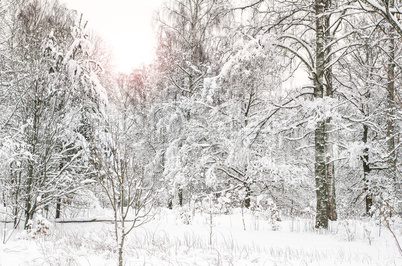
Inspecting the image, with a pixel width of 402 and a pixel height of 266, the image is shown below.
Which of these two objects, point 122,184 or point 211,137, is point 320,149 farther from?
point 122,184

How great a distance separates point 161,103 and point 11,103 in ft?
22.5

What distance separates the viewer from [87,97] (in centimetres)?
919

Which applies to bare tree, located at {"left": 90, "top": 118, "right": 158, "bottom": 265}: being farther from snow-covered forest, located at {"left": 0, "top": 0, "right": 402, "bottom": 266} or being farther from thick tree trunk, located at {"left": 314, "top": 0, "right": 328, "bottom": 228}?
thick tree trunk, located at {"left": 314, "top": 0, "right": 328, "bottom": 228}

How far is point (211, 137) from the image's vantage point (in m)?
11.5

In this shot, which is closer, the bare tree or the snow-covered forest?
the bare tree

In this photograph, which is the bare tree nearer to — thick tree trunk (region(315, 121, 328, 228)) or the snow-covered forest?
the snow-covered forest

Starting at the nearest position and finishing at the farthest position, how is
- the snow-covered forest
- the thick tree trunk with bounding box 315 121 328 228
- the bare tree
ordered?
the bare tree, the snow-covered forest, the thick tree trunk with bounding box 315 121 328 228

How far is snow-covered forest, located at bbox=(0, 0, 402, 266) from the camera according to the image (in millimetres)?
3873

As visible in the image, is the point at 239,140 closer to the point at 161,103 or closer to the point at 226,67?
the point at 226,67

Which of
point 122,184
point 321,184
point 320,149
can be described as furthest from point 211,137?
point 122,184

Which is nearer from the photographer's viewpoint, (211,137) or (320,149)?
(320,149)

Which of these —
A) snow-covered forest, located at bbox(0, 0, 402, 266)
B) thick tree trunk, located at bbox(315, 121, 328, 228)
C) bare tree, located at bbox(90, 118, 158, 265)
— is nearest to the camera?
bare tree, located at bbox(90, 118, 158, 265)

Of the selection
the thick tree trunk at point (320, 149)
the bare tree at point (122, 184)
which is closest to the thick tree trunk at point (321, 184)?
the thick tree trunk at point (320, 149)

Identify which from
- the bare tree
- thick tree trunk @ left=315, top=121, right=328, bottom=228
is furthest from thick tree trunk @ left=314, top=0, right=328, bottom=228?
the bare tree
